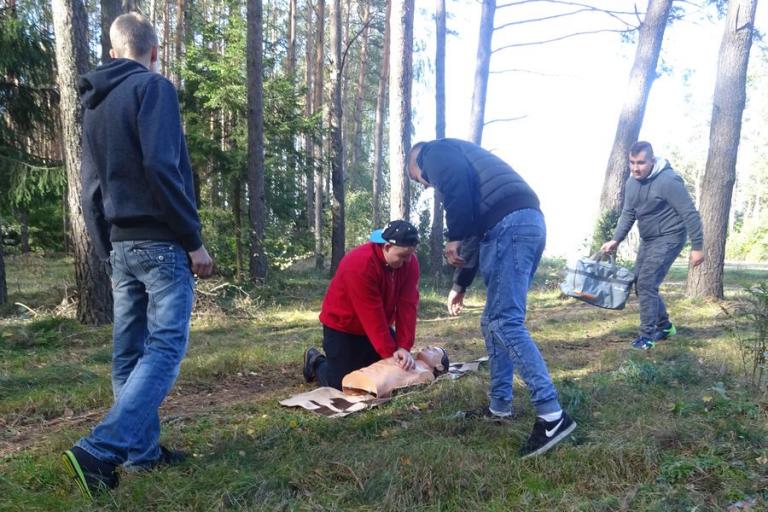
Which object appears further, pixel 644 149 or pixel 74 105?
pixel 74 105

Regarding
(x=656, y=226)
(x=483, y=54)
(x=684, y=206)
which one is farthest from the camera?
(x=483, y=54)

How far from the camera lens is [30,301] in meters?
8.75

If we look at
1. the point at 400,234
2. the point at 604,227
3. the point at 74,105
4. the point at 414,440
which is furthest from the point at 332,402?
the point at 604,227

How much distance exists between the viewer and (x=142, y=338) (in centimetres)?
277

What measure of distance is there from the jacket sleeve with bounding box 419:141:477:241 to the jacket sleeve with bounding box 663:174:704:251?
3.21 meters

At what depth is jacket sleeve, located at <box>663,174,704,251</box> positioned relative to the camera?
17.7ft

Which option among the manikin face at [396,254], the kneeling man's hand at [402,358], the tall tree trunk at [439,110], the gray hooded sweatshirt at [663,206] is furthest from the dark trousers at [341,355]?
the tall tree trunk at [439,110]

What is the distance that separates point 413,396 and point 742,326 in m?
4.23

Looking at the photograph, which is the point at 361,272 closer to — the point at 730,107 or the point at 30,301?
Result: the point at 30,301

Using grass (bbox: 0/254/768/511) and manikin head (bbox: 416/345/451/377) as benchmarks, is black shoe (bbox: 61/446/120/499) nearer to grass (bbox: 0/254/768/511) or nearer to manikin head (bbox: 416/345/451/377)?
grass (bbox: 0/254/768/511)

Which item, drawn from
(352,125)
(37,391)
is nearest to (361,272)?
(37,391)

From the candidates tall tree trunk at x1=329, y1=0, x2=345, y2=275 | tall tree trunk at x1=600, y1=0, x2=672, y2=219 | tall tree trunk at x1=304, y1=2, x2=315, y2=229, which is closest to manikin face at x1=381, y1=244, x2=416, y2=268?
tall tree trunk at x1=600, y1=0, x2=672, y2=219

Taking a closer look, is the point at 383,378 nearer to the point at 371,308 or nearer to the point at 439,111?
the point at 371,308

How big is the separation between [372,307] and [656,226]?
334 cm
